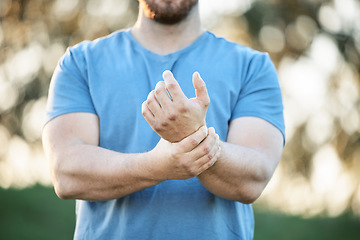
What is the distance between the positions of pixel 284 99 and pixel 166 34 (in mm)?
3948

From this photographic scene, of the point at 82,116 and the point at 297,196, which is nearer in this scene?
the point at 82,116

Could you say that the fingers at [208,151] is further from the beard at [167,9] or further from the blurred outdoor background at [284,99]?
the blurred outdoor background at [284,99]

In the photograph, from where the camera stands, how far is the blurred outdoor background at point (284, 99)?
4.79 m

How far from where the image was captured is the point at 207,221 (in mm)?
1532

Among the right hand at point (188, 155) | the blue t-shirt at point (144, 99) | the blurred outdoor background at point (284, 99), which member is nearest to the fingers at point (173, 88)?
the right hand at point (188, 155)

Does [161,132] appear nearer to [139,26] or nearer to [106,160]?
[106,160]

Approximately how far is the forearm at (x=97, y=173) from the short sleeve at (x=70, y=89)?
0.16 metres

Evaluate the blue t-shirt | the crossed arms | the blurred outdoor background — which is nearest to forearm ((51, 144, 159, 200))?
the crossed arms

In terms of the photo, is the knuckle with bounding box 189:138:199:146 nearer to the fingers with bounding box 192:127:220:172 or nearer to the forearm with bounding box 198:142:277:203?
the fingers with bounding box 192:127:220:172

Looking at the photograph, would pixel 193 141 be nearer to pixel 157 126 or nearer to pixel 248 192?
pixel 157 126

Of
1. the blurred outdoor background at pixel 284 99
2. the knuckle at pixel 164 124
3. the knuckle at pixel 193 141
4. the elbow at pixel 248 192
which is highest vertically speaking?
the knuckle at pixel 164 124

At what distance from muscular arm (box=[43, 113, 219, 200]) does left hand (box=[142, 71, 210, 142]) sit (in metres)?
0.04

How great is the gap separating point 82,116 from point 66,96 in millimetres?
98

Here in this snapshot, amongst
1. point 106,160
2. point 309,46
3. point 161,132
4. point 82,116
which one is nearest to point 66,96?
point 82,116
